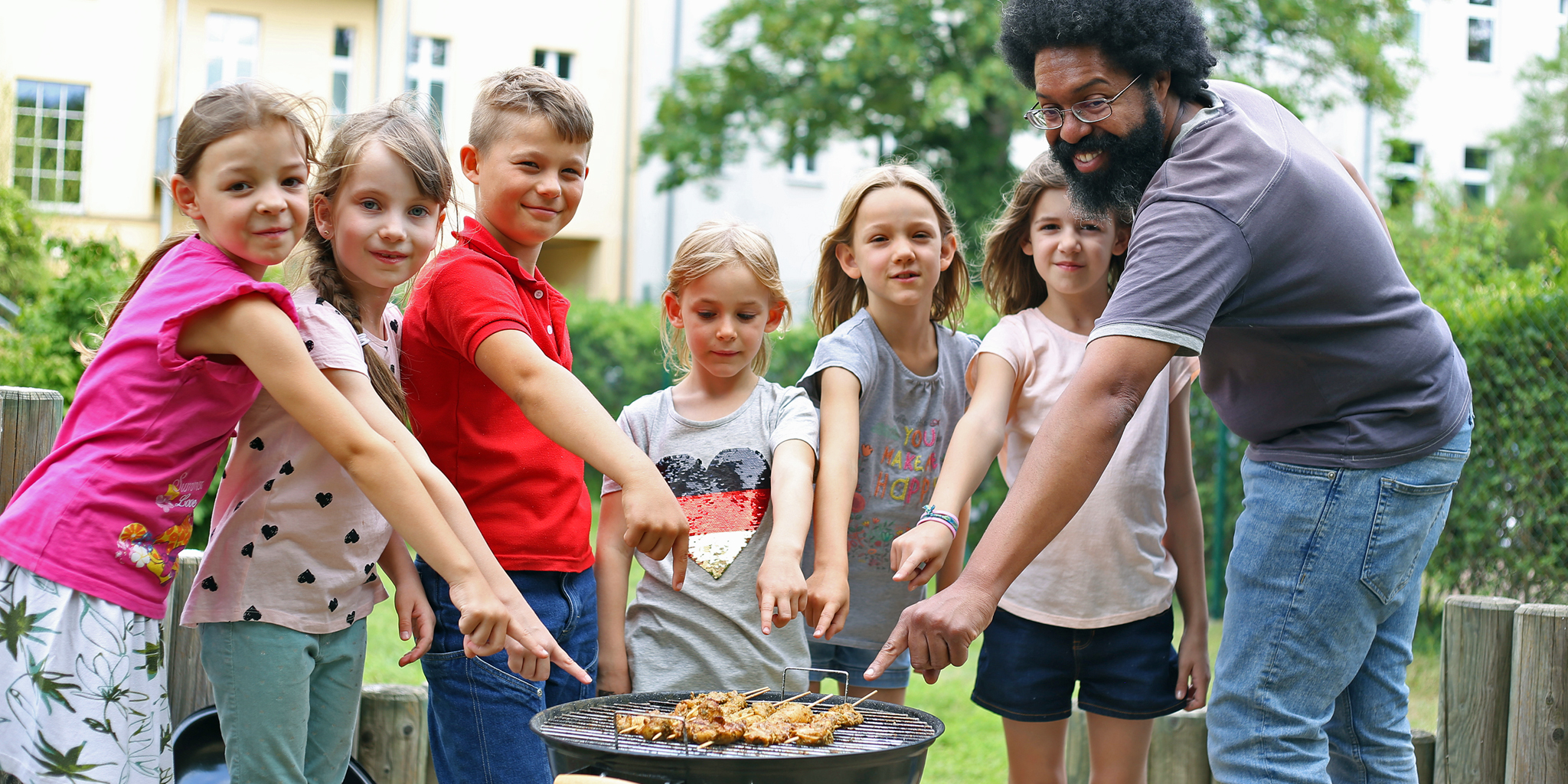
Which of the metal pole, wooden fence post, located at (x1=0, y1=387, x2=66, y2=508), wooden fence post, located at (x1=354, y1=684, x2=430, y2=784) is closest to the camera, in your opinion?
wooden fence post, located at (x1=0, y1=387, x2=66, y2=508)

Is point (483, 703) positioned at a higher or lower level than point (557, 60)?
lower

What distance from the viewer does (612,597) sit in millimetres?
2621

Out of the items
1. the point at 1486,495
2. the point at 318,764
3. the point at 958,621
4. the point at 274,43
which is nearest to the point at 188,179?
the point at 318,764

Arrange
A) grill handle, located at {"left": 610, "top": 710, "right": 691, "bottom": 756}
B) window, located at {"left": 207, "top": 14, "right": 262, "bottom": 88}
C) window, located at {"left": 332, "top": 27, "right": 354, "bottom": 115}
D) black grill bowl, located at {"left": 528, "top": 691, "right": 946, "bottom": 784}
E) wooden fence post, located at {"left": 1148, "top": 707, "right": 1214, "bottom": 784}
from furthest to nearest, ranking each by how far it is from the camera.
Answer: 1. window, located at {"left": 332, "top": 27, "right": 354, "bottom": 115}
2. window, located at {"left": 207, "top": 14, "right": 262, "bottom": 88}
3. wooden fence post, located at {"left": 1148, "top": 707, "right": 1214, "bottom": 784}
4. grill handle, located at {"left": 610, "top": 710, "right": 691, "bottom": 756}
5. black grill bowl, located at {"left": 528, "top": 691, "right": 946, "bottom": 784}

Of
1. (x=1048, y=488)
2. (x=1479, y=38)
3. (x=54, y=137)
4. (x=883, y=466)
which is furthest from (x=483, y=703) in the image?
(x=1479, y=38)

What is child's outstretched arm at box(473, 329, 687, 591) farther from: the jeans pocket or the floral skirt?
the jeans pocket

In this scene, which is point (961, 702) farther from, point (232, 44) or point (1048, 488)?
point (232, 44)

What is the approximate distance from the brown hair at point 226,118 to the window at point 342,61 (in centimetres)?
1596

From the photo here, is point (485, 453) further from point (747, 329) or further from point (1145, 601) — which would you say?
point (1145, 601)

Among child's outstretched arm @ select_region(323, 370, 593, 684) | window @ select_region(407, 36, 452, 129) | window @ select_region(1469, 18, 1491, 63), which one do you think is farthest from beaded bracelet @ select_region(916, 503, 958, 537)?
window @ select_region(1469, 18, 1491, 63)

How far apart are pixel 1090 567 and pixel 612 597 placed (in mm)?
1134

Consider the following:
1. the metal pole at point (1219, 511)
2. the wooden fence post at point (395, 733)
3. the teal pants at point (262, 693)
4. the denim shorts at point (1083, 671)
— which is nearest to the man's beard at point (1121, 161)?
the denim shorts at point (1083, 671)

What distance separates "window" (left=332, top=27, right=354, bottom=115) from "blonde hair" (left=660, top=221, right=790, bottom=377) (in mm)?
15778

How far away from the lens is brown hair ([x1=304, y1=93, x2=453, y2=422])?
7.61 ft
